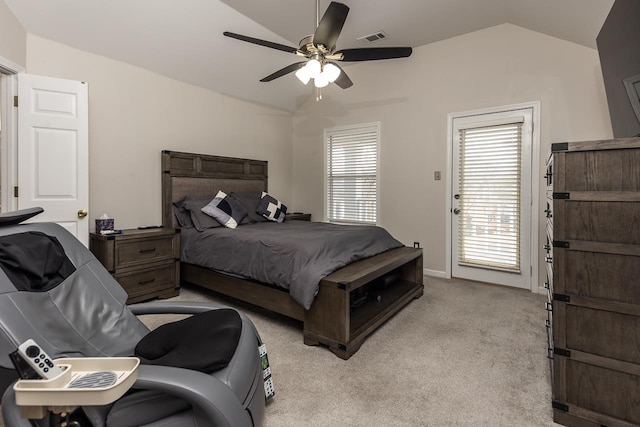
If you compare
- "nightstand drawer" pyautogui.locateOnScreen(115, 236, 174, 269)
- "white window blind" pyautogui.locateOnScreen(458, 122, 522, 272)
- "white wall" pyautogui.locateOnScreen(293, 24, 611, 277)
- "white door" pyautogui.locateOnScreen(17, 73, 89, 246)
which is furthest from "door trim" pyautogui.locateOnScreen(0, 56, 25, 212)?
"white window blind" pyautogui.locateOnScreen(458, 122, 522, 272)

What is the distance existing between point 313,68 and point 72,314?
225 cm

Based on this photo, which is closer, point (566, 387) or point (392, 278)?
point (566, 387)

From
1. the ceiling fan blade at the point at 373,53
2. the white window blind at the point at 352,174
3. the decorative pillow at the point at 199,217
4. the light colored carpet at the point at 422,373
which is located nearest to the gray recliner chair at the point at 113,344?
the light colored carpet at the point at 422,373

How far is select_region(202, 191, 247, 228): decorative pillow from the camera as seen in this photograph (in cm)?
380

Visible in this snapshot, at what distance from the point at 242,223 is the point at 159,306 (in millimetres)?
2387

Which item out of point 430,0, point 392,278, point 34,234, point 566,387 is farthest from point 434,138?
point 34,234

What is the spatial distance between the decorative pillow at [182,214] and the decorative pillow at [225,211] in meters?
0.29

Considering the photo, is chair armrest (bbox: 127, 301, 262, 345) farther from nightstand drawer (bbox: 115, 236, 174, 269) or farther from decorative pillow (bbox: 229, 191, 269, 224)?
decorative pillow (bbox: 229, 191, 269, 224)

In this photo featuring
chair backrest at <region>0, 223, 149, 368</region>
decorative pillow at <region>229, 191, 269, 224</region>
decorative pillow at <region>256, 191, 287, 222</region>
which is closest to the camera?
chair backrest at <region>0, 223, 149, 368</region>

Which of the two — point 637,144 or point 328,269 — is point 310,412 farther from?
point 637,144

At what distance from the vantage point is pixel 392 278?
11.2ft

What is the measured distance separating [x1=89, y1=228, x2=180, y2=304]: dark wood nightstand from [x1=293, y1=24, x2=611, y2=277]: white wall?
2640 mm

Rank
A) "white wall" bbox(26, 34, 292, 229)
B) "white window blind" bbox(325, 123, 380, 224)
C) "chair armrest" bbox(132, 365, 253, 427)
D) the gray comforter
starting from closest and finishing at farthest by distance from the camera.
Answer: "chair armrest" bbox(132, 365, 253, 427) → the gray comforter → "white wall" bbox(26, 34, 292, 229) → "white window blind" bbox(325, 123, 380, 224)

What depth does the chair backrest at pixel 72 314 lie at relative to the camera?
1.16 meters
